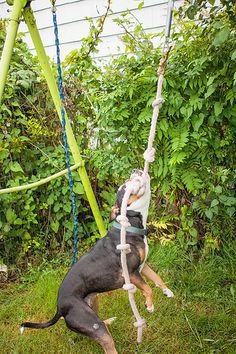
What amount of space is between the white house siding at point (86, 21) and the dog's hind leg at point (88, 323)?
11.5 ft

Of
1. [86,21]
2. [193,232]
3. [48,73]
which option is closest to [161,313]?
[193,232]

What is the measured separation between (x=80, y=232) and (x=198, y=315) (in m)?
1.62

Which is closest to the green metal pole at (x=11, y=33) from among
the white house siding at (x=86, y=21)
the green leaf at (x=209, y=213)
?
the green leaf at (x=209, y=213)

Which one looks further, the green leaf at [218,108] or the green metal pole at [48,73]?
the green leaf at [218,108]

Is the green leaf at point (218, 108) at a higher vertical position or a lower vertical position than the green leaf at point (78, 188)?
higher

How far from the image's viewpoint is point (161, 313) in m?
2.91

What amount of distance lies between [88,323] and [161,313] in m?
1.06

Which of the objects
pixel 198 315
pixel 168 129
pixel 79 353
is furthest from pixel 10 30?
pixel 198 315

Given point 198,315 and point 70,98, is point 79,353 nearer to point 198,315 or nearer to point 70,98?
point 198,315

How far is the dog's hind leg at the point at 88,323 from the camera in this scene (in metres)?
2.00

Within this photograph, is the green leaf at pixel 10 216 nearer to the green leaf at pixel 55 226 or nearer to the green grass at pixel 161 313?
the green leaf at pixel 55 226

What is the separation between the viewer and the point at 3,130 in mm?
3824

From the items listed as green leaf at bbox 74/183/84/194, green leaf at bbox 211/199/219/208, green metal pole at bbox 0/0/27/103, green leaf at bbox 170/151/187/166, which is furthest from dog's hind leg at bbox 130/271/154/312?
green leaf at bbox 74/183/84/194

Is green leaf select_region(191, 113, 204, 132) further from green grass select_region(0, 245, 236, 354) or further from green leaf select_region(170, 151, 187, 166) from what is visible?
green grass select_region(0, 245, 236, 354)
